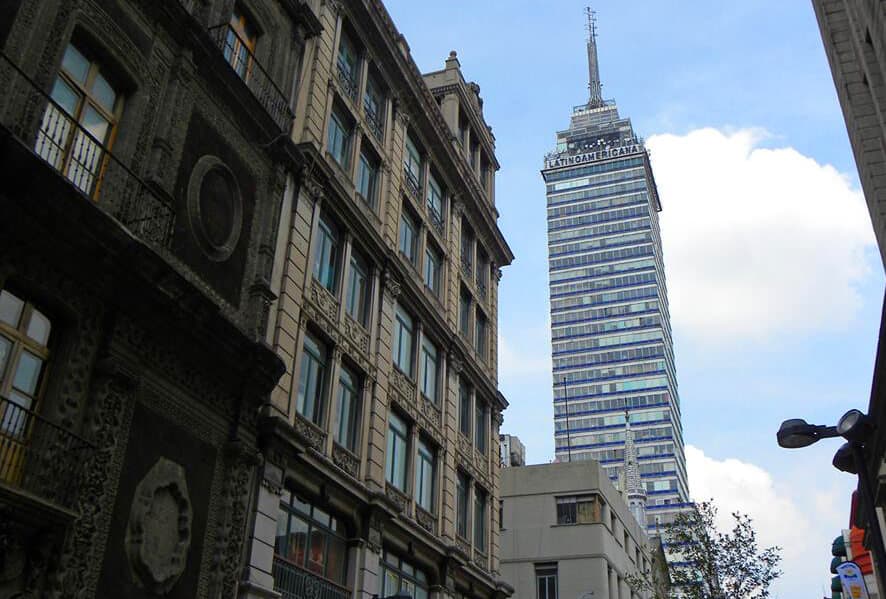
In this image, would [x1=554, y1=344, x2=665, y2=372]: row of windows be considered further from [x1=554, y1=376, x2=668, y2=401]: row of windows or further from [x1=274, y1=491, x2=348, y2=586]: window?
[x1=274, y1=491, x2=348, y2=586]: window

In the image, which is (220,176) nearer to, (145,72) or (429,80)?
(145,72)

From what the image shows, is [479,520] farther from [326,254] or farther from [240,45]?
[240,45]

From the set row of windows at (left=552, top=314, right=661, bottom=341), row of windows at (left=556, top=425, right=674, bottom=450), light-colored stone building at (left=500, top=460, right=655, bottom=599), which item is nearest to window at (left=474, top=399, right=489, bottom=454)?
light-colored stone building at (left=500, top=460, right=655, bottom=599)

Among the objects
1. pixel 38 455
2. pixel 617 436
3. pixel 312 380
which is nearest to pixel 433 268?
pixel 312 380

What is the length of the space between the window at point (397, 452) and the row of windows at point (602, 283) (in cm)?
13764

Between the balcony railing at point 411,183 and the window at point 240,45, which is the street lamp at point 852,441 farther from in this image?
the balcony railing at point 411,183

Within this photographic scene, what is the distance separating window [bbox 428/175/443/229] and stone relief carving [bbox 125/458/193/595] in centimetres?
1923

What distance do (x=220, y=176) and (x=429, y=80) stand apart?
22.9 metres

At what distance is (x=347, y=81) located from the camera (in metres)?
28.6

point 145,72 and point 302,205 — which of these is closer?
point 145,72

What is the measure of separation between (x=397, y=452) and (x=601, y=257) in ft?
464

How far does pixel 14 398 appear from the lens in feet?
44.3

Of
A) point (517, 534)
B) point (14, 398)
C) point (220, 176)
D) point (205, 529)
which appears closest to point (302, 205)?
point (220, 176)

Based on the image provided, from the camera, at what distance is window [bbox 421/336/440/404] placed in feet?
101
